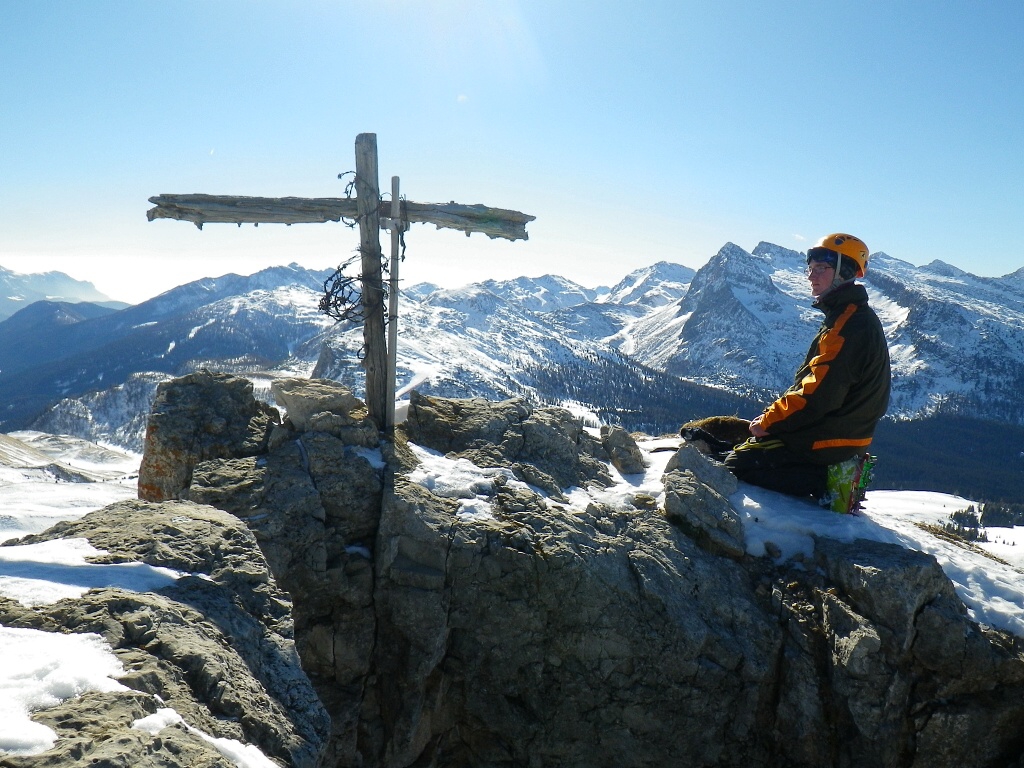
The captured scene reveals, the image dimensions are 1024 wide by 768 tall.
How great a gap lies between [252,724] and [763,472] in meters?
8.66

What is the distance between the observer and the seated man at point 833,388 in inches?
367

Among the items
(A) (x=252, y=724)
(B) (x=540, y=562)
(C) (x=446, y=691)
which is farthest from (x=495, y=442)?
(A) (x=252, y=724)

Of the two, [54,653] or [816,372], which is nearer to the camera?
[54,653]

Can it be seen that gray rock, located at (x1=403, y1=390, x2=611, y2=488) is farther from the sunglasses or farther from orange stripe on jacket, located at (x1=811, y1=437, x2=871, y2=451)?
the sunglasses

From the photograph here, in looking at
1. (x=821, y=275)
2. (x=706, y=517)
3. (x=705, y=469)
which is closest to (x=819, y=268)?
(x=821, y=275)

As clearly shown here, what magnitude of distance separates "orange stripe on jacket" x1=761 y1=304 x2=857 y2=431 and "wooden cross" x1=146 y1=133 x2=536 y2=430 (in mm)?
6302

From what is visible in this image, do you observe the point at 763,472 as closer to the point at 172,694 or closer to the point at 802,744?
the point at 802,744

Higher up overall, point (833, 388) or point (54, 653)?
point (833, 388)

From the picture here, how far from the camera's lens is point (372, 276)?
34.6 ft

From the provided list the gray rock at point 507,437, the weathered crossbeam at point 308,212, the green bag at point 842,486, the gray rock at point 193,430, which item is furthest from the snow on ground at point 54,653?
the green bag at point 842,486

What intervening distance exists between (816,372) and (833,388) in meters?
0.34

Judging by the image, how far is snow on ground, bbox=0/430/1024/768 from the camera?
3615mm

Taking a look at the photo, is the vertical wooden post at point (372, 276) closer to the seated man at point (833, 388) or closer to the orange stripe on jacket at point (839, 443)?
the seated man at point (833, 388)

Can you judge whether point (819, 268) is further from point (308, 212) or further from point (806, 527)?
point (308, 212)
